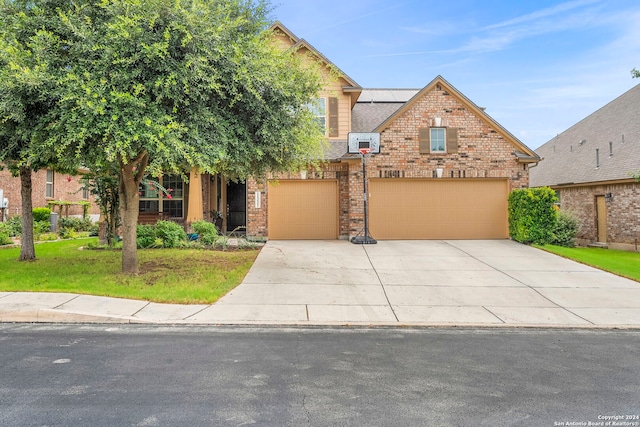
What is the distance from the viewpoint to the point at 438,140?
51.6ft

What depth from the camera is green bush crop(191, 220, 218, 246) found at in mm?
14453

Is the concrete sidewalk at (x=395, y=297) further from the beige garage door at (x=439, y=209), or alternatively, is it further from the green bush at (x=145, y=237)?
the green bush at (x=145, y=237)

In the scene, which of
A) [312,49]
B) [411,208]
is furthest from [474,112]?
[312,49]

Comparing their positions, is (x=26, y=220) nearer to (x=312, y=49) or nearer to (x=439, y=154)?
(x=312, y=49)

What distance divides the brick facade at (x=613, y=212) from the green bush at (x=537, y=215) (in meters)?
5.85

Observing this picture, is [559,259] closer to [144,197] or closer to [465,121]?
[465,121]

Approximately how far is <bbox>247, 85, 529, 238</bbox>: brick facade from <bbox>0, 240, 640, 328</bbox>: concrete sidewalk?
12.4ft

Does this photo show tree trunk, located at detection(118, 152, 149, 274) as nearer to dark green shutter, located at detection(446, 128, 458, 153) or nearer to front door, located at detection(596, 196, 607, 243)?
dark green shutter, located at detection(446, 128, 458, 153)

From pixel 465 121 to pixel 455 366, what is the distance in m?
12.6

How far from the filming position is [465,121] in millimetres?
15672

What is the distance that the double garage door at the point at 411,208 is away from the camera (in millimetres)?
15758

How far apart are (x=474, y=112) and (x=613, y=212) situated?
8.73m

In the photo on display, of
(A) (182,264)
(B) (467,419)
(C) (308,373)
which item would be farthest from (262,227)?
(B) (467,419)

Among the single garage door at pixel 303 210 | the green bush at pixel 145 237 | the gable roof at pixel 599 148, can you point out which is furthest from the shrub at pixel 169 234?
the gable roof at pixel 599 148
